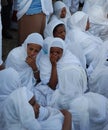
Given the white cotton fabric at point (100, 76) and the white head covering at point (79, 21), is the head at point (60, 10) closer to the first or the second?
the white head covering at point (79, 21)

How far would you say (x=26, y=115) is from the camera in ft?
9.08

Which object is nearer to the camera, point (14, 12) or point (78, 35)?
point (78, 35)

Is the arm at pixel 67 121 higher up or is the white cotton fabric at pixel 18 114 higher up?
the white cotton fabric at pixel 18 114

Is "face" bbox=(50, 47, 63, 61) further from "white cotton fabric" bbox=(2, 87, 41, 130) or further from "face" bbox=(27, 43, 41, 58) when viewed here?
"white cotton fabric" bbox=(2, 87, 41, 130)

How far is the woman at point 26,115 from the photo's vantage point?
2.78 m

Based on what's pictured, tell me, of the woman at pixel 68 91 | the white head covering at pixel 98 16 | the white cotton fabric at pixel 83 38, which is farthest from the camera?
the white head covering at pixel 98 16

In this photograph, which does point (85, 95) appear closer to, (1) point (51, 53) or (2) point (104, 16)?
(1) point (51, 53)

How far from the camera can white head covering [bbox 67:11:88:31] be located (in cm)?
529

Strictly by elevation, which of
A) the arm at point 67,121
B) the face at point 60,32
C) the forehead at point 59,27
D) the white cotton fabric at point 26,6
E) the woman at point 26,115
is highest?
the white cotton fabric at point 26,6

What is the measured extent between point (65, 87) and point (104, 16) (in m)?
2.90

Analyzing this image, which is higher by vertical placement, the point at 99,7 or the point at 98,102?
the point at 99,7

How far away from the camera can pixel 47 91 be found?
376cm

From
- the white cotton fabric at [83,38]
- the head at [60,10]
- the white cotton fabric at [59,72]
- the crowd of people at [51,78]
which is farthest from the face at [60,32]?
the head at [60,10]

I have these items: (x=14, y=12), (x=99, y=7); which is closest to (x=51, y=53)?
(x=14, y=12)
